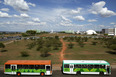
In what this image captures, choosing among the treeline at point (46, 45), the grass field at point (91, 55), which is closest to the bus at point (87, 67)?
the grass field at point (91, 55)

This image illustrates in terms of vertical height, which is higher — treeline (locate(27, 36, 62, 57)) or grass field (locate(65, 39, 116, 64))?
treeline (locate(27, 36, 62, 57))

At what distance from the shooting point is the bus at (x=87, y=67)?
15.0 metres

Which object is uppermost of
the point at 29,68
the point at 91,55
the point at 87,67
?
the point at 87,67

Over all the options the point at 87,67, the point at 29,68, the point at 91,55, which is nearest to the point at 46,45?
the point at 91,55

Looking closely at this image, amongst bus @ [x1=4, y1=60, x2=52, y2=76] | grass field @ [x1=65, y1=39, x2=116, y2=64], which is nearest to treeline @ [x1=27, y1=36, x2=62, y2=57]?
grass field @ [x1=65, y1=39, x2=116, y2=64]

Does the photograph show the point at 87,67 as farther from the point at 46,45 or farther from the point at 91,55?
the point at 46,45

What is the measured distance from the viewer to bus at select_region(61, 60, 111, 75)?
15.0 meters

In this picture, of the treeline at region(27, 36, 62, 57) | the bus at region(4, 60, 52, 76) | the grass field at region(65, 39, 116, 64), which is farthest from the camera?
the treeline at region(27, 36, 62, 57)

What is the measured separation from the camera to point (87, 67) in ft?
49.6

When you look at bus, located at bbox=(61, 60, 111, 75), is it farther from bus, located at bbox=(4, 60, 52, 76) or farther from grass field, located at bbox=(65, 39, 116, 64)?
grass field, located at bbox=(65, 39, 116, 64)

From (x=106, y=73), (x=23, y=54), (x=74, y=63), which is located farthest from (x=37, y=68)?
(x=23, y=54)

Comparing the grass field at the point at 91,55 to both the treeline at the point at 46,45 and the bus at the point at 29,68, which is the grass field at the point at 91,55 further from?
the bus at the point at 29,68

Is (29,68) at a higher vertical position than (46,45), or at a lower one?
lower

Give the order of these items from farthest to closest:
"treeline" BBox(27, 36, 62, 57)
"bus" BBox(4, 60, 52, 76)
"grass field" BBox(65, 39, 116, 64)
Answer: "treeline" BBox(27, 36, 62, 57) → "grass field" BBox(65, 39, 116, 64) → "bus" BBox(4, 60, 52, 76)
